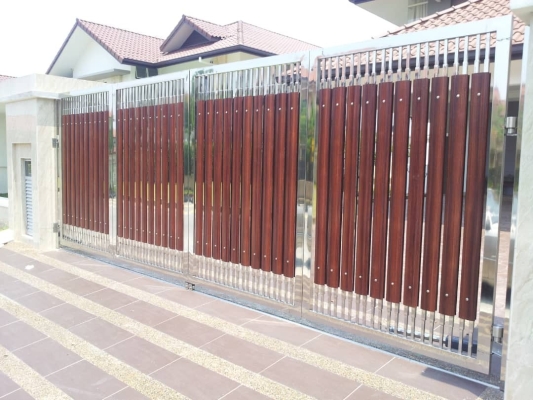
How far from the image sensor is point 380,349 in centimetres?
390

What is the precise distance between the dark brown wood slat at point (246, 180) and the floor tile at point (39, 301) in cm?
224

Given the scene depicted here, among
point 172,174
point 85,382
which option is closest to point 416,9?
point 172,174

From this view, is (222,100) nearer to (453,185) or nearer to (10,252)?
(453,185)

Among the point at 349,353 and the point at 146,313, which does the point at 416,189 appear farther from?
the point at 146,313

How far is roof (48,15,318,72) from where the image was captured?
53.1 ft

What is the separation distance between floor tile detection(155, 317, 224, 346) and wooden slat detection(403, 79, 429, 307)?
1835mm

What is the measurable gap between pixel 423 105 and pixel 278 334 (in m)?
2.41

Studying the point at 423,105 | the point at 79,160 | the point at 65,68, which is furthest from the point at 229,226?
the point at 65,68

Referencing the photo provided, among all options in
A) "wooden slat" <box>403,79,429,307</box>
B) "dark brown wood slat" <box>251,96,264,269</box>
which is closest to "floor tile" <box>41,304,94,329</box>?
"dark brown wood slat" <box>251,96,264,269</box>

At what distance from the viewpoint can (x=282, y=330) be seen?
4.36 meters

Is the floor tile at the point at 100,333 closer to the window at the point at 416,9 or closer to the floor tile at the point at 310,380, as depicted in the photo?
the floor tile at the point at 310,380

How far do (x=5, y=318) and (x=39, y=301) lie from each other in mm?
521

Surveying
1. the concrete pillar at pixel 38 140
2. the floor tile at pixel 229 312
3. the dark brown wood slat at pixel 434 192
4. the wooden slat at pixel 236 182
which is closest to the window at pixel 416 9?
the concrete pillar at pixel 38 140

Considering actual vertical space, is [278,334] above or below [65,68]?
below
